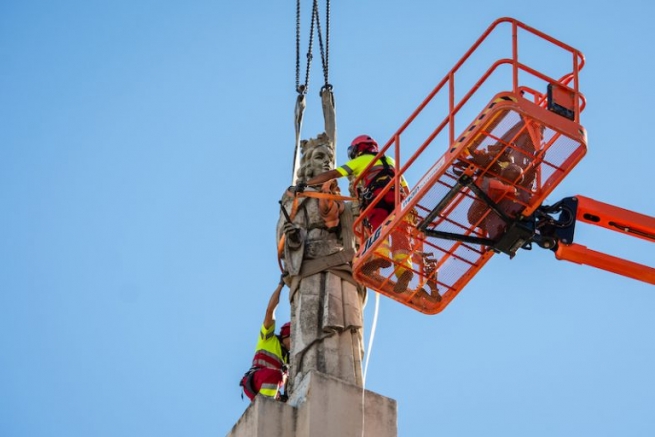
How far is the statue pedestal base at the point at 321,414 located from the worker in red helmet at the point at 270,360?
8.51 feet

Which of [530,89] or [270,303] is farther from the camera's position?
[270,303]

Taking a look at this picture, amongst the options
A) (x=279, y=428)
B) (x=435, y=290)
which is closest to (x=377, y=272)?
(x=435, y=290)

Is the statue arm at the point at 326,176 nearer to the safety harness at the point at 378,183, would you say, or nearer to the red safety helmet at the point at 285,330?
the safety harness at the point at 378,183

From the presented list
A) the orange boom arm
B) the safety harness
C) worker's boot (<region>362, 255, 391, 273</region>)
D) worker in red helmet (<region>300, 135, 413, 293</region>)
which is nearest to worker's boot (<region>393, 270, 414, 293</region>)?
worker in red helmet (<region>300, 135, 413, 293</region>)

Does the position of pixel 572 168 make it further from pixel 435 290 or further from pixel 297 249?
pixel 297 249

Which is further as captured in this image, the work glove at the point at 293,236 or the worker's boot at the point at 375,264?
the work glove at the point at 293,236

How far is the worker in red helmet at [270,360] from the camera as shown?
2252 centimetres

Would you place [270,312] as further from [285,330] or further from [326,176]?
[326,176]

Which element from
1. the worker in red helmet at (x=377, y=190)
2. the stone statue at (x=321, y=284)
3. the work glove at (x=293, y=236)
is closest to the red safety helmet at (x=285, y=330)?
the stone statue at (x=321, y=284)

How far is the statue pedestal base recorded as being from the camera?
19328mm

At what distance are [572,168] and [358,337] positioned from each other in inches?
141

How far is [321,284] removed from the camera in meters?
21.7

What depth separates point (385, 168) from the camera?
21.6 m

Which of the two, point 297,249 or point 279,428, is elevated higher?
point 297,249
